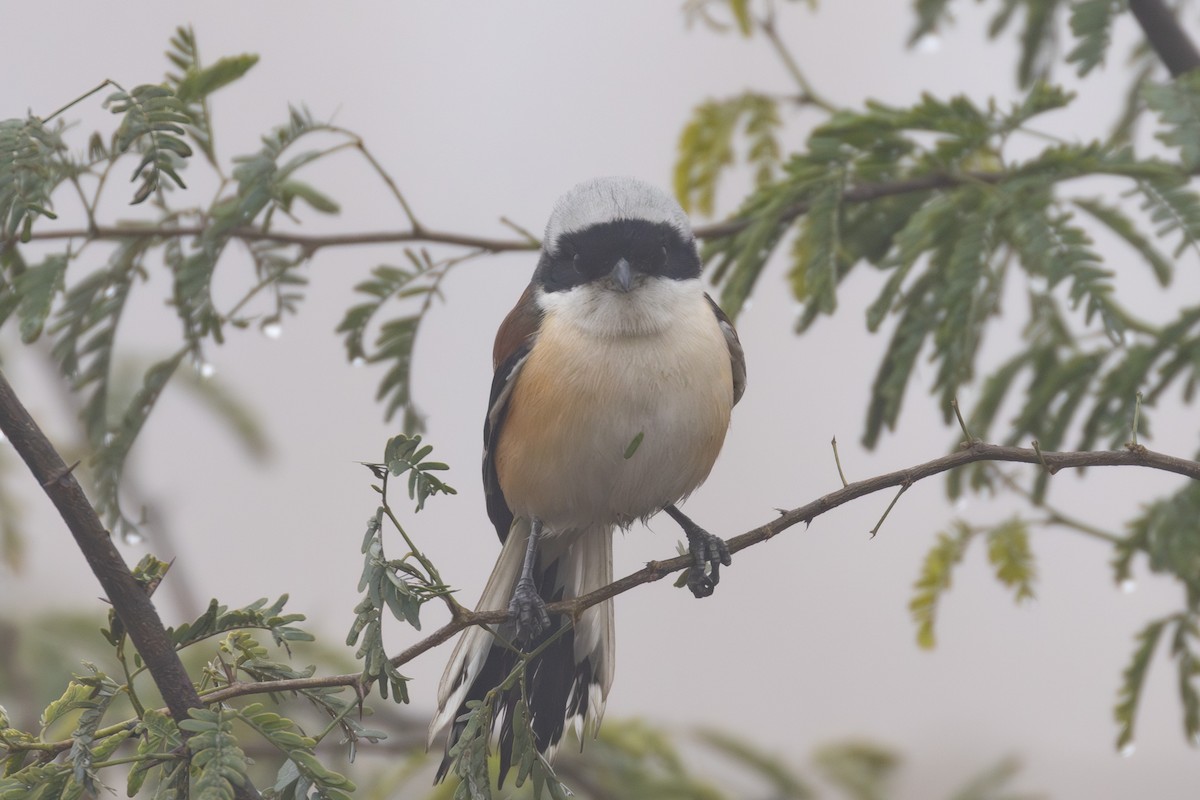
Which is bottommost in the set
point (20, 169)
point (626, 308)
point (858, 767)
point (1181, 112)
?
point (858, 767)

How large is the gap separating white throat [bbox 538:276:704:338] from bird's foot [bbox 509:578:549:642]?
51 cm

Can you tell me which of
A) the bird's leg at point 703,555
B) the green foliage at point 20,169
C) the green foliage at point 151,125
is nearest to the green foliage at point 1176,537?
the bird's leg at point 703,555

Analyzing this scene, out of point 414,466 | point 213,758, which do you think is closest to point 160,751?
point 213,758

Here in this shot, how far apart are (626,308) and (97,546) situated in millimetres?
1316

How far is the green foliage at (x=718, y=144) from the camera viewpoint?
3.17m

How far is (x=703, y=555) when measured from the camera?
251 cm

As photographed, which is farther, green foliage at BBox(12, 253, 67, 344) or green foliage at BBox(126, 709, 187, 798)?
green foliage at BBox(12, 253, 67, 344)

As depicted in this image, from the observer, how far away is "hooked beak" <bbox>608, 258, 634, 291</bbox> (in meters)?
2.41

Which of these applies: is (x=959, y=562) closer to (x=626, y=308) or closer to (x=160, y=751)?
(x=626, y=308)

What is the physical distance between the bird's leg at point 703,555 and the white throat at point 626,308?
439 millimetres

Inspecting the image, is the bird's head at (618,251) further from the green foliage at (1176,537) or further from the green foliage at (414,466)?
the green foliage at (1176,537)

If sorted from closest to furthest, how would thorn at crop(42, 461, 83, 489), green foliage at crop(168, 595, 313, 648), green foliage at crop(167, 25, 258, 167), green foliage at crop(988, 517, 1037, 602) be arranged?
1. thorn at crop(42, 461, 83, 489)
2. green foliage at crop(168, 595, 313, 648)
3. green foliage at crop(167, 25, 258, 167)
4. green foliage at crop(988, 517, 1037, 602)

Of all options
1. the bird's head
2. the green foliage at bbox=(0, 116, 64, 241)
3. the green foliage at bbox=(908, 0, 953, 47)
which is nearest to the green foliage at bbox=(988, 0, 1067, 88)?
the green foliage at bbox=(908, 0, 953, 47)

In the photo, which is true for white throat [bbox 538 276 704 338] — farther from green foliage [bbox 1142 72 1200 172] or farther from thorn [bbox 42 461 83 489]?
thorn [bbox 42 461 83 489]
